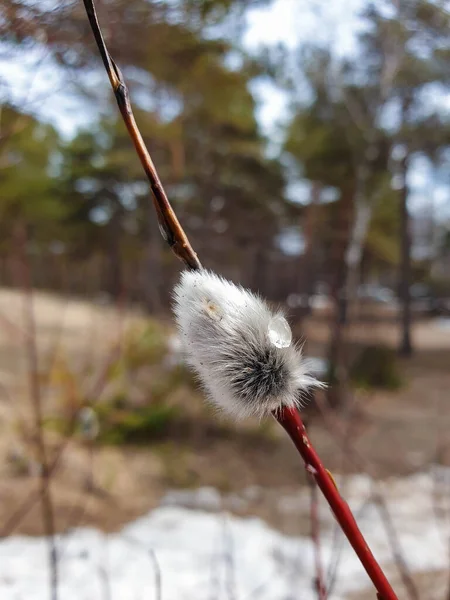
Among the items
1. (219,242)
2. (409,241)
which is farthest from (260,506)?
(409,241)

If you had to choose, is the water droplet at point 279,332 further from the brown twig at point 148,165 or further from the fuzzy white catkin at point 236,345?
the brown twig at point 148,165

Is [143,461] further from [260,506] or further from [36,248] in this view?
[36,248]

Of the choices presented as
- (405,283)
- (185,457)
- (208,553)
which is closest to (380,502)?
(208,553)

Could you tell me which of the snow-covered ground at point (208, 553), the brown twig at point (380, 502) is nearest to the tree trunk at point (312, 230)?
the snow-covered ground at point (208, 553)

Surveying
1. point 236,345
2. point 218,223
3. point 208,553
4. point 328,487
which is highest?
point 218,223

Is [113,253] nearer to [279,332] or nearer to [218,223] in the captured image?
[218,223]

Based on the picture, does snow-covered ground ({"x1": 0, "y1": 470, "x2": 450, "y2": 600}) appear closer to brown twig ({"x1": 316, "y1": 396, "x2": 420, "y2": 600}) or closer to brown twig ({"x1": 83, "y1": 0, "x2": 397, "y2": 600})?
brown twig ({"x1": 316, "y1": 396, "x2": 420, "y2": 600})
